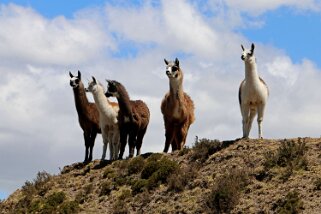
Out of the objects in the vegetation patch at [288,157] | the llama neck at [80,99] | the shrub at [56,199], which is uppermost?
the llama neck at [80,99]

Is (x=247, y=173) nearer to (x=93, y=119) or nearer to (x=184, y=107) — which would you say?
(x=184, y=107)

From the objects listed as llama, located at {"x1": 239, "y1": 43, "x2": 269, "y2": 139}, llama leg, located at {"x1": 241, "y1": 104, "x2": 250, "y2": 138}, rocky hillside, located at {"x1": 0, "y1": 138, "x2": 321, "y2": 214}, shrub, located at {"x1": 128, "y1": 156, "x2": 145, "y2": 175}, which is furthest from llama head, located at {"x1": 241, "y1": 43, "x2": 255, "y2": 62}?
shrub, located at {"x1": 128, "y1": 156, "x2": 145, "y2": 175}

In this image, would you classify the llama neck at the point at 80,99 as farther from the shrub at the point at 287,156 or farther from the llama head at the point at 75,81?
the shrub at the point at 287,156

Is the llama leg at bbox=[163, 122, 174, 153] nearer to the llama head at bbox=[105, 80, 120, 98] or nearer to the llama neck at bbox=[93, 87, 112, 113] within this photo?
the llama head at bbox=[105, 80, 120, 98]

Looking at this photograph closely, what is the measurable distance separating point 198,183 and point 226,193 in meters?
1.98

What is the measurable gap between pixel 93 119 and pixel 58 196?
399 cm

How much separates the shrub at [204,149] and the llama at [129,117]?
10.5 feet

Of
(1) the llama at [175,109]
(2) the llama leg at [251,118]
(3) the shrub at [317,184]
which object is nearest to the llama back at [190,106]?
(1) the llama at [175,109]

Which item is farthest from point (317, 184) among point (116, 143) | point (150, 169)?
point (116, 143)

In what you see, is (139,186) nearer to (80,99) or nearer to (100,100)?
(100,100)

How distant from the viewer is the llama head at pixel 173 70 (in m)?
24.7

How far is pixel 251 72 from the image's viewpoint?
22156 millimetres

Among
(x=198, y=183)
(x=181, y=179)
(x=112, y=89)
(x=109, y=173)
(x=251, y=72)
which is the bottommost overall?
(x=198, y=183)

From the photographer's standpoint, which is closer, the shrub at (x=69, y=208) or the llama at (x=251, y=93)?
the llama at (x=251, y=93)
